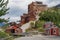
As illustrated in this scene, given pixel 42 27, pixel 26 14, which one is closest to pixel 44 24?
pixel 42 27

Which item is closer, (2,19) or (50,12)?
(2,19)

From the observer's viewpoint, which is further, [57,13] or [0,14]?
[57,13]

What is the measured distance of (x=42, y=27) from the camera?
7.29 m

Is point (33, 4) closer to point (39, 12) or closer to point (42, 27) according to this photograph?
point (39, 12)

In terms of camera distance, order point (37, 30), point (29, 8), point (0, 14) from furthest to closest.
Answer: point (29, 8) → point (37, 30) → point (0, 14)

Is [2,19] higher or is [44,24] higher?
[2,19]

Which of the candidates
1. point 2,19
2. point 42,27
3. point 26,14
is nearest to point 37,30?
point 42,27

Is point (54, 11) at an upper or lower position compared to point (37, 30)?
upper

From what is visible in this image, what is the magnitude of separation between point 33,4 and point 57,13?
0.79 meters

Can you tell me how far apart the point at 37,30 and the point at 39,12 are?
2.31 ft

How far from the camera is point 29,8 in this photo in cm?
776

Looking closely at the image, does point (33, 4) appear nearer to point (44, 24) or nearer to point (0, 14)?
point (44, 24)

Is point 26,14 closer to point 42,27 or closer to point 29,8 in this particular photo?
point 29,8

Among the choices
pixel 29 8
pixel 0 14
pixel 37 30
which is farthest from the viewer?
pixel 29 8
